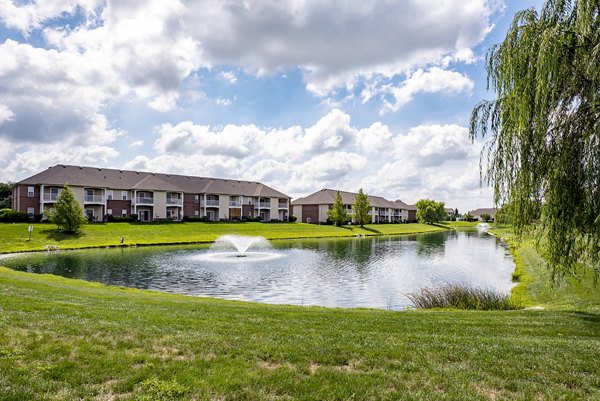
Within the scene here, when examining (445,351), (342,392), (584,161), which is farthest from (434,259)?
(342,392)

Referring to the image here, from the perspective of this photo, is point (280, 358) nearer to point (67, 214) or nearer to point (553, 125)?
point (553, 125)

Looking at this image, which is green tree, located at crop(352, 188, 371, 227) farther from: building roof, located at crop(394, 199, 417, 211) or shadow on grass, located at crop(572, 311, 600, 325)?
shadow on grass, located at crop(572, 311, 600, 325)

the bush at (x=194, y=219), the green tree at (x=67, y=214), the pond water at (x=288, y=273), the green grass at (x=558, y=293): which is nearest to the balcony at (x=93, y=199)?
the bush at (x=194, y=219)

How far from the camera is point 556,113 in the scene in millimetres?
9258

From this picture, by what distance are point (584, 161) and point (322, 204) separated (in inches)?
3319

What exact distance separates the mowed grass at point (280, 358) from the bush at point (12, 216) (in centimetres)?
5007

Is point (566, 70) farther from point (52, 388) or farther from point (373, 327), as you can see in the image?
point (52, 388)

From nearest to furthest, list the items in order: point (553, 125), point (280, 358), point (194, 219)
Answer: point (280, 358) < point (553, 125) < point (194, 219)

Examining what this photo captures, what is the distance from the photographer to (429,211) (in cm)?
11894

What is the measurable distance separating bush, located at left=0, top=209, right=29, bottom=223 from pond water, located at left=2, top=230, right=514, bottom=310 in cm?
1993

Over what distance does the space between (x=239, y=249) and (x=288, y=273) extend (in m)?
17.2

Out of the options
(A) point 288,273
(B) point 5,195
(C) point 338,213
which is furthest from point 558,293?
(B) point 5,195

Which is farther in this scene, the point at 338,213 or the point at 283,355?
the point at 338,213

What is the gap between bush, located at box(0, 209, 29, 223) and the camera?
1987 inches
